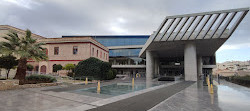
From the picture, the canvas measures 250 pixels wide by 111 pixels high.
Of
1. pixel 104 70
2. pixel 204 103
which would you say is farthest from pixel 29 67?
pixel 204 103

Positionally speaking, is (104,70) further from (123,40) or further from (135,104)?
(123,40)

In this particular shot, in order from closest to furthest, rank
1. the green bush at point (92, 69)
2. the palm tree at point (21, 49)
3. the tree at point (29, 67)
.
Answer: the palm tree at point (21, 49) < the green bush at point (92, 69) < the tree at point (29, 67)

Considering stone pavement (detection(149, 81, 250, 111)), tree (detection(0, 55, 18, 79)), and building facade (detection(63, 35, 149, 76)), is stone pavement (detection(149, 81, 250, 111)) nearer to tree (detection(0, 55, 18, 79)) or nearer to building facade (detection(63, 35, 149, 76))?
tree (detection(0, 55, 18, 79))

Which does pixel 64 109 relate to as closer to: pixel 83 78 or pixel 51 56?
pixel 83 78

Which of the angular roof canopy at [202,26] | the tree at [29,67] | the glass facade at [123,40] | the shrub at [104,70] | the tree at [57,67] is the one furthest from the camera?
the glass facade at [123,40]

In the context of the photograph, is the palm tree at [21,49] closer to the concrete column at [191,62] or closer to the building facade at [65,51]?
the building facade at [65,51]

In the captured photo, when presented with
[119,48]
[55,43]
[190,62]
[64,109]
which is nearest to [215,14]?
[190,62]

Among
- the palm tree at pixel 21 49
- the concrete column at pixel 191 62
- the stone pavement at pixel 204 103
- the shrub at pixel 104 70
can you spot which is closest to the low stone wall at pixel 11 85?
the palm tree at pixel 21 49

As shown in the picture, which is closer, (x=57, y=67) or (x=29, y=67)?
(x=57, y=67)

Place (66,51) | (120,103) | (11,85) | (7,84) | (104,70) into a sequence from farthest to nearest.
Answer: (66,51) → (104,70) → (11,85) → (7,84) → (120,103)

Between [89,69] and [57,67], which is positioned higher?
[57,67]

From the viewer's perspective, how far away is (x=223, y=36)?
2334 centimetres

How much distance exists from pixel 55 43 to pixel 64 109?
2922 centimetres

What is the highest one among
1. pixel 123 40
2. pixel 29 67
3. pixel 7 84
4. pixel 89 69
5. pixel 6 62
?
pixel 123 40
